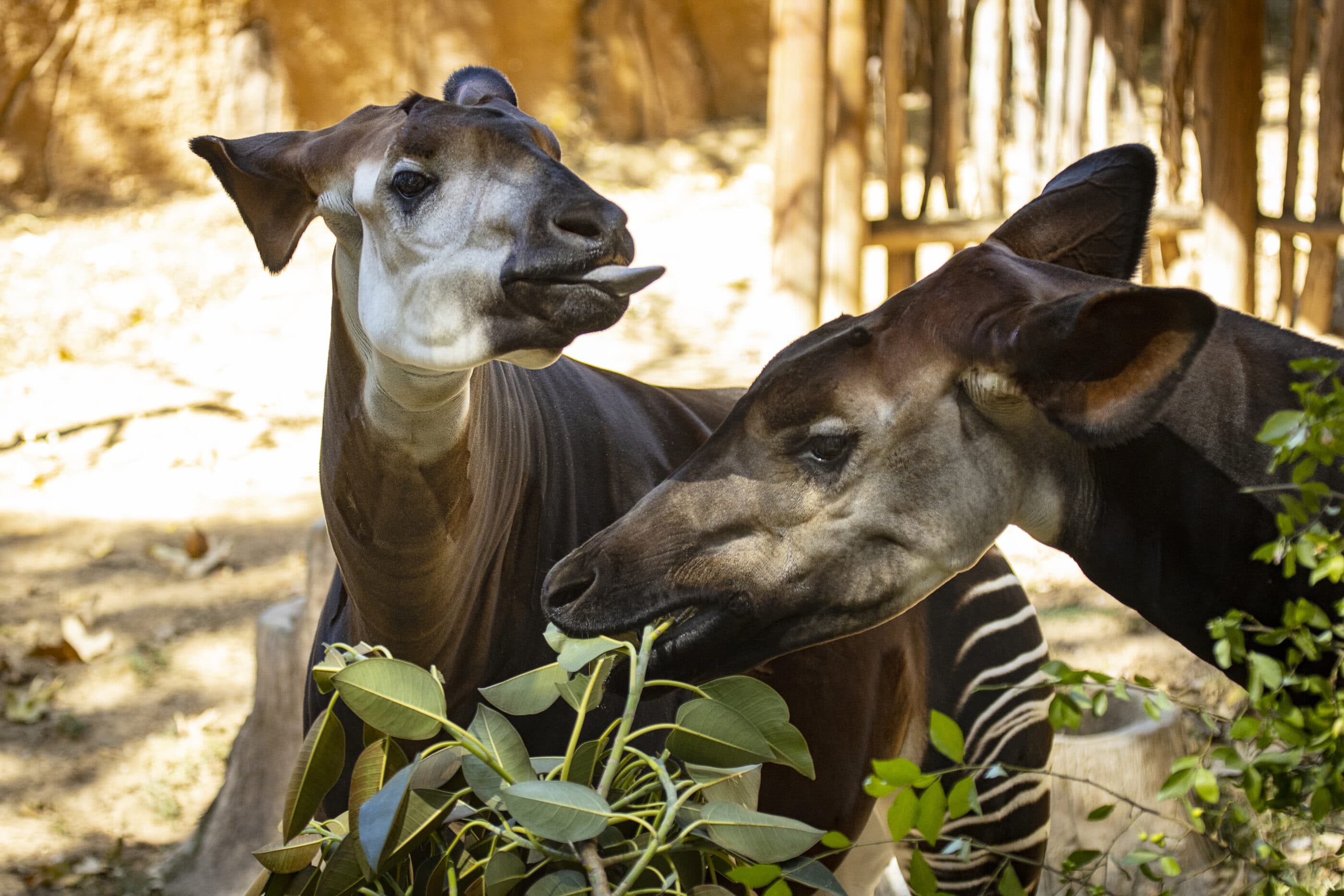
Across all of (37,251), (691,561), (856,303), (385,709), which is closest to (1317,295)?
(856,303)

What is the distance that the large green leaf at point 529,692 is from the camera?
1292 mm

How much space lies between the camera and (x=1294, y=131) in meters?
5.25

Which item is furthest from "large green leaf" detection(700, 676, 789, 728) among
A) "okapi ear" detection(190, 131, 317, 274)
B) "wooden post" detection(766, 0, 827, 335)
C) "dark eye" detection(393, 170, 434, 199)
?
"wooden post" detection(766, 0, 827, 335)

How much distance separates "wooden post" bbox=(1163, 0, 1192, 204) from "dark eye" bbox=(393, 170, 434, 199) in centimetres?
452

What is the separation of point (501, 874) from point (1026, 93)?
4.81 metres

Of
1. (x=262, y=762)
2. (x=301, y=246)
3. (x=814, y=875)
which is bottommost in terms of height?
(x=262, y=762)

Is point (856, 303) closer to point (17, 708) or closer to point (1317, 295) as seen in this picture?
point (1317, 295)

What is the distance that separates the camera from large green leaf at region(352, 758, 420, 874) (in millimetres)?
1066

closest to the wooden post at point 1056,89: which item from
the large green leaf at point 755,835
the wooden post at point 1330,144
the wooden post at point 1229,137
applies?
the wooden post at point 1229,137

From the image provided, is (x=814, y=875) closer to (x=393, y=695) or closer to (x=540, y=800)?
(x=540, y=800)

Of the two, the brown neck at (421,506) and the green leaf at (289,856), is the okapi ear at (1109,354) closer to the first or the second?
the brown neck at (421,506)

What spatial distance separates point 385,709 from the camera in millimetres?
1192

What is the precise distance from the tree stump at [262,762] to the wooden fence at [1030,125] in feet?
7.60

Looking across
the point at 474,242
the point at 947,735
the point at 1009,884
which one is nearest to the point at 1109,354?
the point at 947,735
